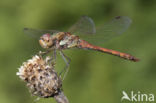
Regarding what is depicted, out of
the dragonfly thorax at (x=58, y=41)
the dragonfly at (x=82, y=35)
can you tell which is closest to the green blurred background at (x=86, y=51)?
the dragonfly at (x=82, y=35)

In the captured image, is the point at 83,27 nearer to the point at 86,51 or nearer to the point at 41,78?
the point at 86,51

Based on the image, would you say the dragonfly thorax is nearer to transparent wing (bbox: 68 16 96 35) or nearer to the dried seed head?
transparent wing (bbox: 68 16 96 35)

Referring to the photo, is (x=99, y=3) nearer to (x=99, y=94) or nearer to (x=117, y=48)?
(x=117, y=48)

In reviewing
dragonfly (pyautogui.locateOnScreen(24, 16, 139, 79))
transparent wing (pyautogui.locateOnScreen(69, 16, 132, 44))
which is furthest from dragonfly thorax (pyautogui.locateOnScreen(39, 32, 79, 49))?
transparent wing (pyautogui.locateOnScreen(69, 16, 132, 44))

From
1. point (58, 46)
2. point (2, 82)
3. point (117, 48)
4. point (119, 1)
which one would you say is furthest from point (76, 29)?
point (2, 82)

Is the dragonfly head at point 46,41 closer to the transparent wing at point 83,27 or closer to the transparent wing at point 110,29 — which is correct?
the transparent wing at point 83,27

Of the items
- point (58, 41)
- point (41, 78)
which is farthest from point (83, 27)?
point (41, 78)

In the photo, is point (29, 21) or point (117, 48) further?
point (29, 21)
